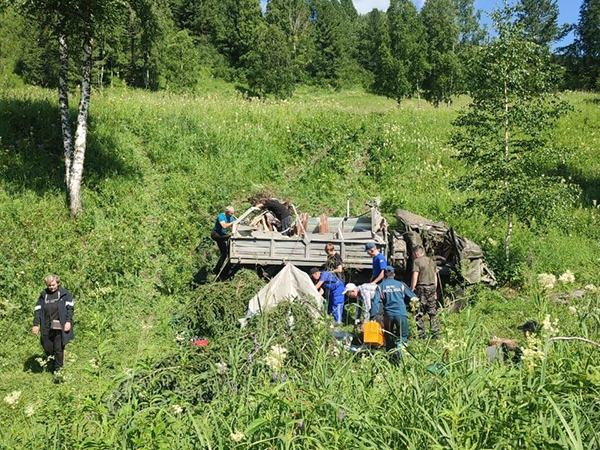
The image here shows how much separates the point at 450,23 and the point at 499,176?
153 feet

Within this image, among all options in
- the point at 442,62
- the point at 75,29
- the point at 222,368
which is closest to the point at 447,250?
the point at 222,368

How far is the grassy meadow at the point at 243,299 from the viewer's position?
3.01 m

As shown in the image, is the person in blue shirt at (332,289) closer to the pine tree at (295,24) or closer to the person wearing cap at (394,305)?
the person wearing cap at (394,305)

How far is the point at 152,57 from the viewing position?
40344 mm

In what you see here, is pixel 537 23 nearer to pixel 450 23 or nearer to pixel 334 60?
pixel 450 23

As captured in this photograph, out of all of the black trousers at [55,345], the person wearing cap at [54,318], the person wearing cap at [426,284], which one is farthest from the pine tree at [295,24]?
the black trousers at [55,345]

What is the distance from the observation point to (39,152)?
47.0 ft

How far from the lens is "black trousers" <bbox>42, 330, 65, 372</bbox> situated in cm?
806

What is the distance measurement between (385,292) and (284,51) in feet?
124

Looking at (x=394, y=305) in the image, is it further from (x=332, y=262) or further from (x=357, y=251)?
(x=357, y=251)

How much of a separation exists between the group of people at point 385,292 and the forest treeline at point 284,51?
894cm

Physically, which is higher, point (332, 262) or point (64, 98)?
point (64, 98)

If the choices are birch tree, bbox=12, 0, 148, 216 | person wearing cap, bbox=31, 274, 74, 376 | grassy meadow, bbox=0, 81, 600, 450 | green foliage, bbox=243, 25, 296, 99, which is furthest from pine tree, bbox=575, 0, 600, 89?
person wearing cap, bbox=31, 274, 74, 376

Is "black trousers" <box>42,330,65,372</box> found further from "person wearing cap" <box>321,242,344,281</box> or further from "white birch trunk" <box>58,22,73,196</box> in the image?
"white birch trunk" <box>58,22,73,196</box>
